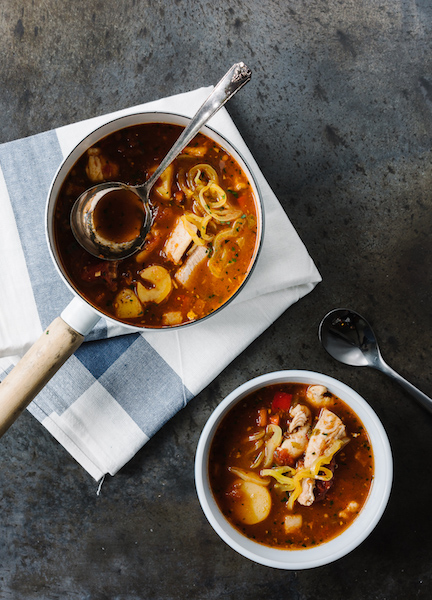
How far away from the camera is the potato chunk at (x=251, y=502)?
6.81 feet

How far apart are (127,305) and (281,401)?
0.77 m

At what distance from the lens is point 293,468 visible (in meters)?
2.09

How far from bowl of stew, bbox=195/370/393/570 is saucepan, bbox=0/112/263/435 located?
0.56 metres

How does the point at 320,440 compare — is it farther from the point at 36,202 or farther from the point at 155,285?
the point at 36,202

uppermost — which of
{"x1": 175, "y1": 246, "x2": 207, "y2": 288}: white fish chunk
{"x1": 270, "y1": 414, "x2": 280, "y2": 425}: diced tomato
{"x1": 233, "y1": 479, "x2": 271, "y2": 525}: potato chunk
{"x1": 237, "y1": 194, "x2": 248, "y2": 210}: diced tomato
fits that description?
{"x1": 237, "y1": 194, "x2": 248, "y2": 210}: diced tomato

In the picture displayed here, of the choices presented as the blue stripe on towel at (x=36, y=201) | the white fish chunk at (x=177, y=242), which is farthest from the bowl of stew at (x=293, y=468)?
the blue stripe on towel at (x=36, y=201)

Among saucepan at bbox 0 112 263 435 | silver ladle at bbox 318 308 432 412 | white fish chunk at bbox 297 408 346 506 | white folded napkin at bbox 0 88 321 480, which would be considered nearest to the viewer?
saucepan at bbox 0 112 263 435

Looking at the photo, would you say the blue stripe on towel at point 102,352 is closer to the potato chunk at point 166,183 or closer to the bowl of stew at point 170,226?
the bowl of stew at point 170,226

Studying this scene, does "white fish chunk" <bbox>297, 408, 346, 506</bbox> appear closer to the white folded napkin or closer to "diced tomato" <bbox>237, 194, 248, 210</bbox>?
the white folded napkin

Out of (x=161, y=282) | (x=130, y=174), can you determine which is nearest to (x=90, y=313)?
(x=161, y=282)

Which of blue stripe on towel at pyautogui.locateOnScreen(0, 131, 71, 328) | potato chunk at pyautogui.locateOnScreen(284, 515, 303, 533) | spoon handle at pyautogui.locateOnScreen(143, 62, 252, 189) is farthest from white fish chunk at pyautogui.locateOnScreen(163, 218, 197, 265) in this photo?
potato chunk at pyautogui.locateOnScreen(284, 515, 303, 533)

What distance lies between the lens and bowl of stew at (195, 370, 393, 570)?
2.02m

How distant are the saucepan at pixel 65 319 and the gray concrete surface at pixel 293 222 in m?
0.51

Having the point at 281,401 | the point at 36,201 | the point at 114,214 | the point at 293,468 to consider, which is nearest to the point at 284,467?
the point at 293,468
